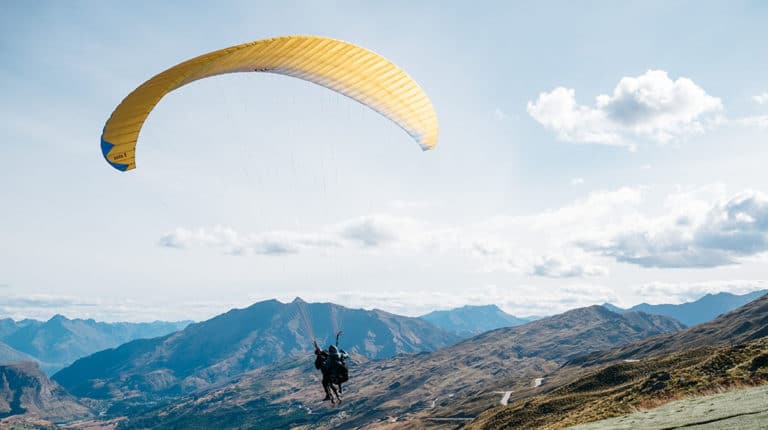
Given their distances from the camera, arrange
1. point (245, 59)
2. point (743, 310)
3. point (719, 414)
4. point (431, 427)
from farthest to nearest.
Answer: point (743, 310) < point (431, 427) < point (245, 59) < point (719, 414)

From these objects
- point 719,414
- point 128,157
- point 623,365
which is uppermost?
point 128,157

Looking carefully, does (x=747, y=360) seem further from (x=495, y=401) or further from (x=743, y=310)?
(x=743, y=310)

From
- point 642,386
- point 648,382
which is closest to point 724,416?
Answer: point 642,386

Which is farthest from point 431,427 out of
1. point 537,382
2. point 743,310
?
point 743,310

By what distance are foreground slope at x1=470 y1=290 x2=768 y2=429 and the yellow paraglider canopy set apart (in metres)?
28.6

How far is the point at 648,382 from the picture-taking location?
5138 cm

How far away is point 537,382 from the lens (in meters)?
140

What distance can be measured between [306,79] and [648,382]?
48.5m

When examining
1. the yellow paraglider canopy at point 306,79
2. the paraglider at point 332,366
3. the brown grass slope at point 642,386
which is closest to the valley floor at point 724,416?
the paraglider at point 332,366

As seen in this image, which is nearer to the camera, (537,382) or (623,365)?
(623,365)

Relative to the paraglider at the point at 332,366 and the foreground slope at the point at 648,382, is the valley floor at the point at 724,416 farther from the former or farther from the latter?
the foreground slope at the point at 648,382

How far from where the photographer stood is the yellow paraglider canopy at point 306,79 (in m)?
18.3

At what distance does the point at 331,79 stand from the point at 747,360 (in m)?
40.7

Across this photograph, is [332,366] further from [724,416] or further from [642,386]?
[642,386]
